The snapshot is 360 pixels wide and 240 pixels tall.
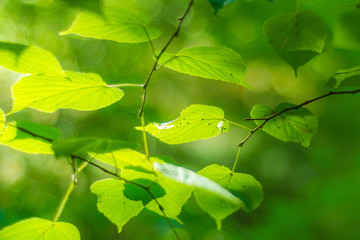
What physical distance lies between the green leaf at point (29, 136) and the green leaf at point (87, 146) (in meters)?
0.11

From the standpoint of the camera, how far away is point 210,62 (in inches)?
22.9

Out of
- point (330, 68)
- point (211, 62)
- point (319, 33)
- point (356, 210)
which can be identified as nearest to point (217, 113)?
point (211, 62)

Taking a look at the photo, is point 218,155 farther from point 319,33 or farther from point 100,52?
point 319,33

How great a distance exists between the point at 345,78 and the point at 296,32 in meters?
0.12

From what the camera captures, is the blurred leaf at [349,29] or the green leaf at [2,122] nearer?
the green leaf at [2,122]

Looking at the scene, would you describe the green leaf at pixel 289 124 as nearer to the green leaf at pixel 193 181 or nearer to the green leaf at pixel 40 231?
the green leaf at pixel 193 181

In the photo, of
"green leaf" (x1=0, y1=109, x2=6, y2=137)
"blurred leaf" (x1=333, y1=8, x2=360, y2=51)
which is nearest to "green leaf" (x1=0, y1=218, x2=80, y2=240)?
"green leaf" (x1=0, y1=109, x2=6, y2=137)

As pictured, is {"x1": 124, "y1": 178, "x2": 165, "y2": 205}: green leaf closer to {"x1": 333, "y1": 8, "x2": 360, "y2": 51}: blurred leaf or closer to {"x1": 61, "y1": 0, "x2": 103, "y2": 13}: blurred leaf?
{"x1": 61, "y1": 0, "x2": 103, "y2": 13}: blurred leaf

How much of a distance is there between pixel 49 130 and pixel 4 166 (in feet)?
19.9

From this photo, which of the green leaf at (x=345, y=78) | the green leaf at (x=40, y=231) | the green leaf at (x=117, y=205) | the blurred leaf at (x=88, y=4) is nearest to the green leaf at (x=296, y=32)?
the green leaf at (x=345, y=78)

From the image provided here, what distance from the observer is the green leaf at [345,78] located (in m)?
0.54

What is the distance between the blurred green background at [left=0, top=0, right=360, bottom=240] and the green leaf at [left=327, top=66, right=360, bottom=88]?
2.97m

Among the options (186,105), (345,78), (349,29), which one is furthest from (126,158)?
(186,105)

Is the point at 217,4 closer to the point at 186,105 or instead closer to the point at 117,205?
the point at 117,205
